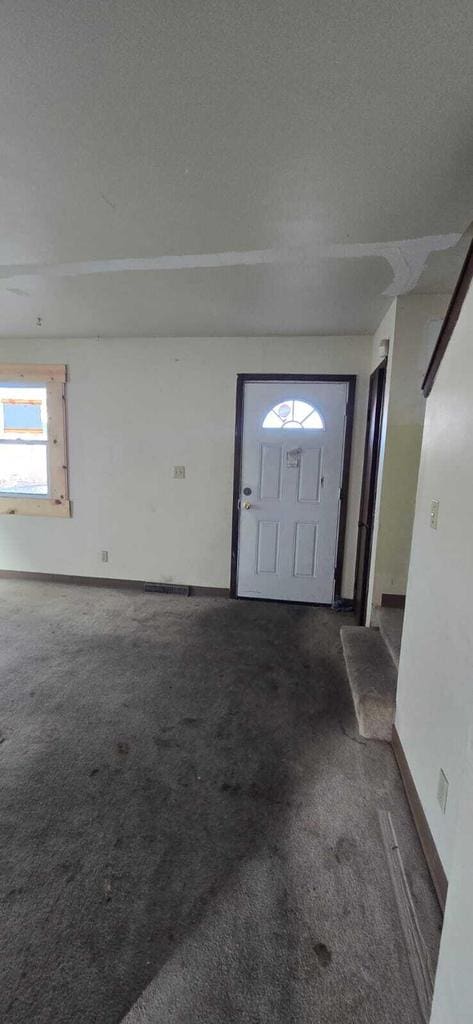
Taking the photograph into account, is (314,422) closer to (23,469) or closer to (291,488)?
A: (291,488)

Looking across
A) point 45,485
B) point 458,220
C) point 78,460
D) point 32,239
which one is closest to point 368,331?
point 458,220

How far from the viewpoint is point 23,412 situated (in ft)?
13.0

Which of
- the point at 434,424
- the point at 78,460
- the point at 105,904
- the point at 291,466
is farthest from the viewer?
the point at 78,460

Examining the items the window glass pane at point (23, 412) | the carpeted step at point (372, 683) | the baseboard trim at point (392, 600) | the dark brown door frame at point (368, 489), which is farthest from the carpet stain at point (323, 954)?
the window glass pane at point (23, 412)

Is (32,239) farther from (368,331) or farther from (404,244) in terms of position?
(368,331)

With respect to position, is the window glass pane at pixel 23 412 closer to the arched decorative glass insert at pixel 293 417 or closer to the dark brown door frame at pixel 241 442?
the dark brown door frame at pixel 241 442

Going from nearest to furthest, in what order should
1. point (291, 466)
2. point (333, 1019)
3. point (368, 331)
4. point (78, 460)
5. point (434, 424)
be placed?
point (333, 1019), point (434, 424), point (368, 331), point (291, 466), point (78, 460)

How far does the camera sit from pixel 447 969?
84 centimetres

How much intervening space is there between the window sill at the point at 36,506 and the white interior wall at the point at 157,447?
8cm

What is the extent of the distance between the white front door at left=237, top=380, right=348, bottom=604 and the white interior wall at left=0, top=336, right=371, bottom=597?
155mm

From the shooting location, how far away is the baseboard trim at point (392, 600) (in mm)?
2662

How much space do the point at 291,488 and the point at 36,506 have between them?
2.48 metres

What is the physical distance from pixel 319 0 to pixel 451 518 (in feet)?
4.32

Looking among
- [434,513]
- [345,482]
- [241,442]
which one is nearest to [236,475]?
[241,442]
